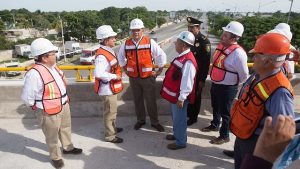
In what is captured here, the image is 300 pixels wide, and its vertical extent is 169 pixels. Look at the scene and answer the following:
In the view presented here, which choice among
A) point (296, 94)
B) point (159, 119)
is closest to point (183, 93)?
point (159, 119)

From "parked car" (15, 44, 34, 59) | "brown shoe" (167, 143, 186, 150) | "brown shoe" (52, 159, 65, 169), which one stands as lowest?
"parked car" (15, 44, 34, 59)

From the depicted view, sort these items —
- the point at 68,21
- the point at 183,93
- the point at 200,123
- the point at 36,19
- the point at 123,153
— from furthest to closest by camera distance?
the point at 36,19 < the point at 68,21 < the point at 200,123 < the point at 123,153 < the point at 183,93

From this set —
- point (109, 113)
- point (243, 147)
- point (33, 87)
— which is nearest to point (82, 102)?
point (109, 113)

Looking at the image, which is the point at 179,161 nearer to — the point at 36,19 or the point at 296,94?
the point at 296,94

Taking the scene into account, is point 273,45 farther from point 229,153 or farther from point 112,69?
point 112,69

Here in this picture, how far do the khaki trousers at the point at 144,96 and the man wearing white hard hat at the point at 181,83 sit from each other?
62 cm

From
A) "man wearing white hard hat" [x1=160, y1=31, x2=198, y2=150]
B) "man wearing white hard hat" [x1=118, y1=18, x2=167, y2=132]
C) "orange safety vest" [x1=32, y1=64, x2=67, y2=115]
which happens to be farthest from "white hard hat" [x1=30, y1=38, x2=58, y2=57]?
"man wearing white hard hat" [x1=160, y1=31, x2=198, y2=150]

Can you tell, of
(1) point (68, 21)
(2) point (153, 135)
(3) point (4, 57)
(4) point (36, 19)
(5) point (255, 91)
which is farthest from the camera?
(4) point (36, 19)

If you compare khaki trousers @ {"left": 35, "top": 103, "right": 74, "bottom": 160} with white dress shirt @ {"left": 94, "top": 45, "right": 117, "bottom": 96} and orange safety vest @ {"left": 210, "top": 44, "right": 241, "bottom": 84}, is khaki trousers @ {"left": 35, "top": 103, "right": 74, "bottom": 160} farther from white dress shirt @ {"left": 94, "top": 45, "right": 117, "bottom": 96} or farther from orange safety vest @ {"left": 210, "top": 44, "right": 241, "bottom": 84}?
orange safety vest @ {"left": 210, "top": 44, "right": 241, "bottom": 84}

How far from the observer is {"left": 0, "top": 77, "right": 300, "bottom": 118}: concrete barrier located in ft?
17.5

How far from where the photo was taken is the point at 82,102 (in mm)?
5395

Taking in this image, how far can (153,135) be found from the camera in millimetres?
4750

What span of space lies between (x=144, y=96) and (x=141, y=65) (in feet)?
2.30

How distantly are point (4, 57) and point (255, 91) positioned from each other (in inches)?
1881
